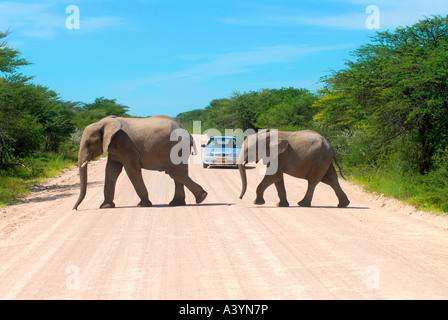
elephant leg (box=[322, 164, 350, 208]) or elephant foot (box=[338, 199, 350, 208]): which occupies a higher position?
elephant leg (box=[322, 164, 350, 208])

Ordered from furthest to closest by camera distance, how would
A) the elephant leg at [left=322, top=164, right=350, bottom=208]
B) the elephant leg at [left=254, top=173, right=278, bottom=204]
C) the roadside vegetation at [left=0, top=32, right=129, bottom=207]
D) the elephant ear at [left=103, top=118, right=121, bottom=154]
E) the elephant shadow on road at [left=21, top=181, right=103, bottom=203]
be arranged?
the roadside vegetation at [left=0, top=32, right=129, bottom=207] < the elephant shadow on road at [left=21, top=181, right=103, bottom=203] < the elephant leg at [left=322, top=164, right=350, bottom=208] < the elephant leg at [left=254, top=173, right=278, bottom=204] < the elephant ear at [left=103, top=118, right=121, bottom=154]

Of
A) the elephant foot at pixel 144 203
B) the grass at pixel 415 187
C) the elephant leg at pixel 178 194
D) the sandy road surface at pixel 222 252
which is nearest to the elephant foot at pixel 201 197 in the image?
the sandy road surface at pixel 222 252

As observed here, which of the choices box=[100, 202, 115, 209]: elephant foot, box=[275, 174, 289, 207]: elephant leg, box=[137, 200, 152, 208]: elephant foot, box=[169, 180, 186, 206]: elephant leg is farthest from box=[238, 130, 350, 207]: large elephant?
box=[100, 202, 115, 209]: elephant foot

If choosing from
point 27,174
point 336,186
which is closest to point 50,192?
point 27,174

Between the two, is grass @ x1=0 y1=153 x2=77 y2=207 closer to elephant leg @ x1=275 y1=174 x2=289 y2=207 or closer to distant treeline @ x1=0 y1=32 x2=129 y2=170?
distant treeline @ x1=0 y1=32 x2=129 y2=170

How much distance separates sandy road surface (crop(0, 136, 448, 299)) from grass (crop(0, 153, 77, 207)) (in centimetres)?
267

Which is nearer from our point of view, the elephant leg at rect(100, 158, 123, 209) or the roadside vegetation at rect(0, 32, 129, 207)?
the elephant leg at rect(100, 158, 123, 209)

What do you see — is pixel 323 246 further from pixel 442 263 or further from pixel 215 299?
pixel 215 299

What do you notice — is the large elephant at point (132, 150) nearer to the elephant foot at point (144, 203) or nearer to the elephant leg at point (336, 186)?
the elephant foot at point (144, 203)

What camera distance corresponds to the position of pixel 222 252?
26.6 ft

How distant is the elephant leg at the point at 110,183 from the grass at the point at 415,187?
7.61 meters

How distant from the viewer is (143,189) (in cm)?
1316

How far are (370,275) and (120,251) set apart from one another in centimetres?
377

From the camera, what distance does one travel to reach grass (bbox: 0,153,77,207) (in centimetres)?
1650
